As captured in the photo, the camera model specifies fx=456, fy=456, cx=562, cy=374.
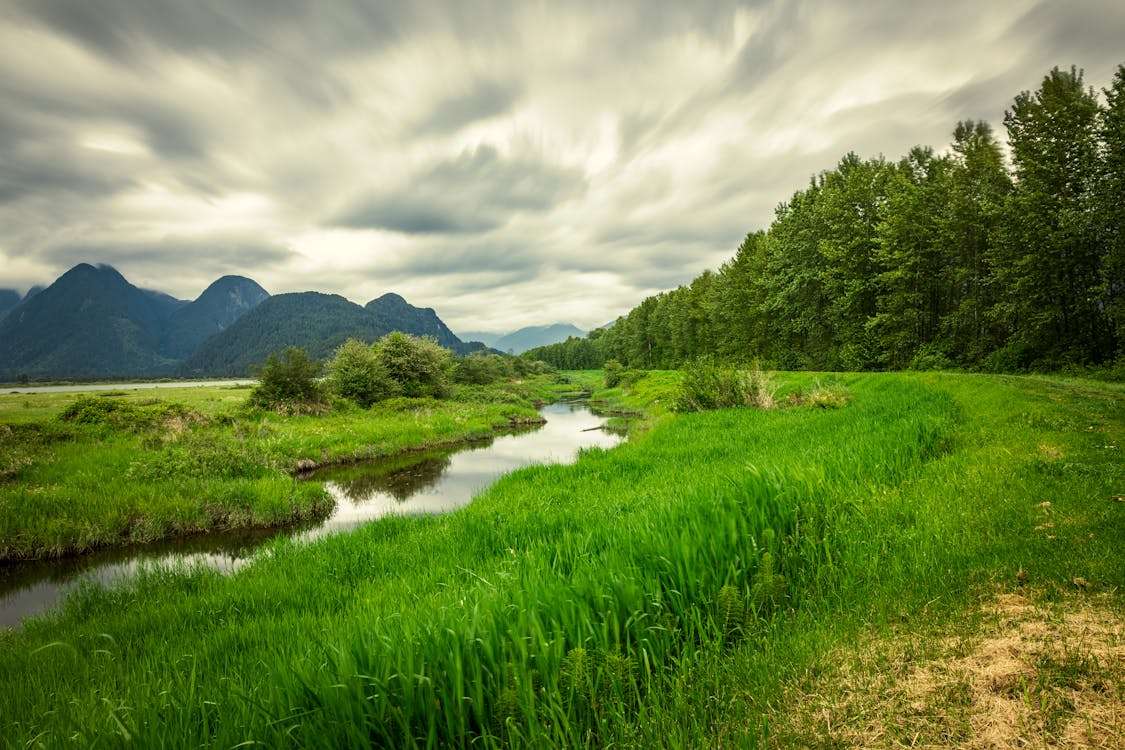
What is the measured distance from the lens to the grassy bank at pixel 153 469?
1018 centimetres

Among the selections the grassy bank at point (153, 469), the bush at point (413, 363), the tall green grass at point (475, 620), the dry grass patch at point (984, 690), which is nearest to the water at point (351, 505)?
the grassy bank at point (153, 469)

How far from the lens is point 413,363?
36938 mm

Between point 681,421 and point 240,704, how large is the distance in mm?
16664

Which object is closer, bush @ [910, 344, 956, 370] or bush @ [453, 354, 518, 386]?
bush @ [910, 344, 956, 370]

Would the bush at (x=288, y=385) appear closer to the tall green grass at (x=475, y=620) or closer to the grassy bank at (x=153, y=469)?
the grassy bank at (x=153, y=469)

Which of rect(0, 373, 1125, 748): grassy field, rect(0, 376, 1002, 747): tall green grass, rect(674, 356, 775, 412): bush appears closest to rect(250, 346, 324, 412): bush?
rect(0, 373, 1125, 748): grassy field

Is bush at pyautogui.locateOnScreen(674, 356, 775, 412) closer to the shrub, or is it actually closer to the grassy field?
the shrub

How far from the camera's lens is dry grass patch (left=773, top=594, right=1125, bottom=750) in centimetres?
210

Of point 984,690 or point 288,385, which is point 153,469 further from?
point 984,690

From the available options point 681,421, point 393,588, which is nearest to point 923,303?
point 681,421

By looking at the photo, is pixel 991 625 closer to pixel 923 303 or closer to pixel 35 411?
pixel 35 411

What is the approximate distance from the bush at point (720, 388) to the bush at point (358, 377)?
21347mm

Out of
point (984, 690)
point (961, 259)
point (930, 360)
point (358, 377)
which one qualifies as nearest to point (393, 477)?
point (358, 377)

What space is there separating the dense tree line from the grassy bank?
3386 centimetres
